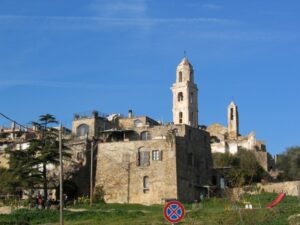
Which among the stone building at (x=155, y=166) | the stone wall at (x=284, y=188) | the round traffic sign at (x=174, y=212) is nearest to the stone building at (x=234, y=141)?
the stone building at (x=155, y=166)

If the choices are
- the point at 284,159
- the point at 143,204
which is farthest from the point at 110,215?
the point at 284,159

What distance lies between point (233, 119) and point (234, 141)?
1819cm

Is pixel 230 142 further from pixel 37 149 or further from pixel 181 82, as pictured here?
pixel 37 149

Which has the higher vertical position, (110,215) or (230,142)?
(230,142)

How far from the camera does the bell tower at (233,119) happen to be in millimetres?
122312

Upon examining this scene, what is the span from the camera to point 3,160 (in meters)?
78.1

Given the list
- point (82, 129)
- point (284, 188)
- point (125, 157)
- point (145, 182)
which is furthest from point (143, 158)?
point (82, 129)

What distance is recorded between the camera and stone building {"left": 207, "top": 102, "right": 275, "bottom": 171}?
94.0m

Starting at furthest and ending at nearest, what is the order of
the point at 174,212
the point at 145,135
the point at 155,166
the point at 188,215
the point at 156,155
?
the point at 145,135
the point at 156,155
the point at 155,166
the point at 188,215
the point at 174,212

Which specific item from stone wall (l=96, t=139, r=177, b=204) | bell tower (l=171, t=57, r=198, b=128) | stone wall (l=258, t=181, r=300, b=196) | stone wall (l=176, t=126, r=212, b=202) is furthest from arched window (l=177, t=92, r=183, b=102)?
stone wall (l=258, t=181, r=300, b=196)

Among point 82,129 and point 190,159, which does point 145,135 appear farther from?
point 82,129

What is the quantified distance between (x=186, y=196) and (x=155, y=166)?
439cm

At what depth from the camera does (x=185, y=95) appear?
360 ft

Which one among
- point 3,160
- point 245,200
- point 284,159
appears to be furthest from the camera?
point 284,159
